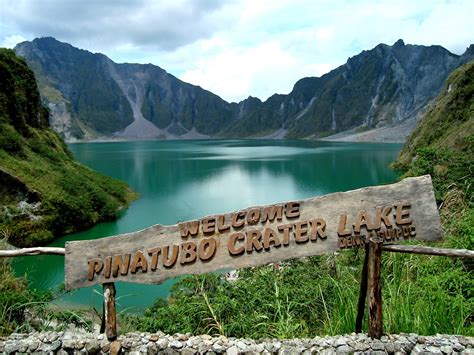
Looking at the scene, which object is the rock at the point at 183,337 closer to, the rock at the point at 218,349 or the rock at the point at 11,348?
the rock at the point at 218,349

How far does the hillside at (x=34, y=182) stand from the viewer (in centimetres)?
2369

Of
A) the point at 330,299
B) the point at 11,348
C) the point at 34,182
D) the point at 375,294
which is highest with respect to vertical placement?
the point at 375,294

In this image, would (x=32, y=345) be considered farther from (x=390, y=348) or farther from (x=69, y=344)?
(x=390, y=348)

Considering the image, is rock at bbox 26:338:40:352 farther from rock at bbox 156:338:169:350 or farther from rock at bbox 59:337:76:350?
rock at bbox 156:338:169:350

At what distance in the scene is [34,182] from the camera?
26422 millimetres

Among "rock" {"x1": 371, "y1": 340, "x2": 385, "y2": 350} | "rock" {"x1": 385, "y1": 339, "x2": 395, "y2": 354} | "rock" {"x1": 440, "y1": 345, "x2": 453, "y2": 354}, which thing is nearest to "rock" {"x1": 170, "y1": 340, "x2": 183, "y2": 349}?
"rock" {"x1": 371, "y1": 340, "x2": 385, "y2": 350}

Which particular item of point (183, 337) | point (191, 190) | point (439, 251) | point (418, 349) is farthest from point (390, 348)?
point (191, 190)

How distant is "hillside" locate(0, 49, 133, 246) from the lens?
77.7 ft

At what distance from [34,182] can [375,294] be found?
26.0 metres

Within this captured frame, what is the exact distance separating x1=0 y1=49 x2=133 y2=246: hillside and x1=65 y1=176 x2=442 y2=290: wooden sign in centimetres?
1475

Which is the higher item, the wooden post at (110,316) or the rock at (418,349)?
the wooden post at (110,316)

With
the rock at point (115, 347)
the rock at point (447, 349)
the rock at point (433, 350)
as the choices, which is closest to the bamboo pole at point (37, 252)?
the rock at point (115, 347)

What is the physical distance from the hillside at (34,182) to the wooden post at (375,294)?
16.9m

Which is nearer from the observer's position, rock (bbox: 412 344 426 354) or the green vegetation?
rock (bbox: 412 344 426 354)
